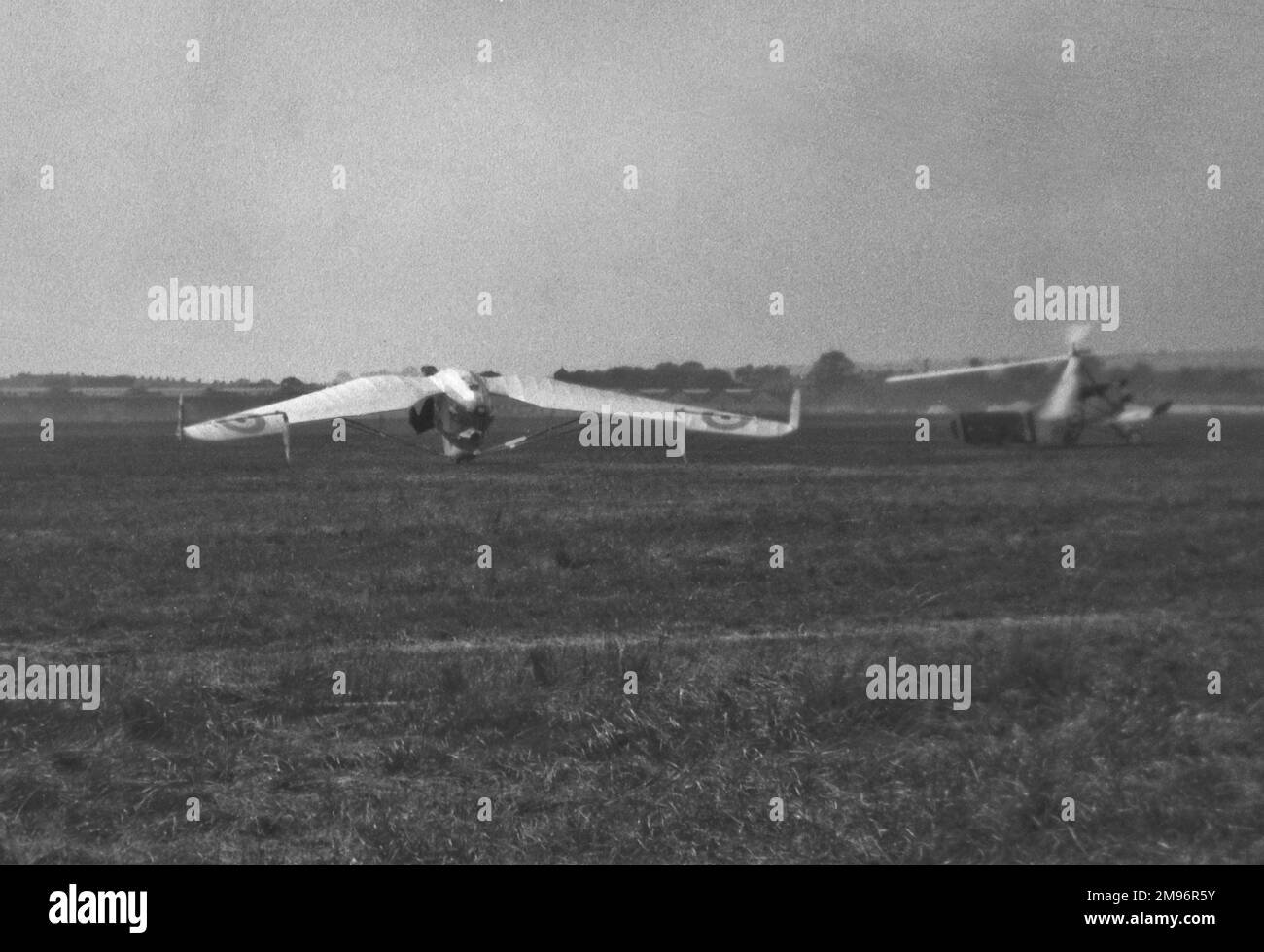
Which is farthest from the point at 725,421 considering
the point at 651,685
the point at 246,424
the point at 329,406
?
the point at 651,685

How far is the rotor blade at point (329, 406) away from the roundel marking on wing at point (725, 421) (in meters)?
8.01

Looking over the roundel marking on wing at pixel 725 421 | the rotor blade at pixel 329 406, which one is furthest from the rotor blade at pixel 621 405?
the rotor blade at pixel 329 406

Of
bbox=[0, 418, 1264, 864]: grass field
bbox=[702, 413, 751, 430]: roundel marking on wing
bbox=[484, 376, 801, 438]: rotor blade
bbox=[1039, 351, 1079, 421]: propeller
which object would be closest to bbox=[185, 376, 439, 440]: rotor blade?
bbox=[484, 376, 801, 438]: rotor blade

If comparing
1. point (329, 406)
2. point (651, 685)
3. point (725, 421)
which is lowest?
point (651, 685)

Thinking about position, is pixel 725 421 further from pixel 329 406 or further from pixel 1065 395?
pixel 329 406

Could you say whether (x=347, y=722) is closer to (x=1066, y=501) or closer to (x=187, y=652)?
(x=187, y=652)

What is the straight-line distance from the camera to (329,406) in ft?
98.4

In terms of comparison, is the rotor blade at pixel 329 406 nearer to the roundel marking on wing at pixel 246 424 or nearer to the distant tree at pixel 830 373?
the roundel marking on wing at pixel 246 424

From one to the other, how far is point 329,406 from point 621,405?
24.9ft

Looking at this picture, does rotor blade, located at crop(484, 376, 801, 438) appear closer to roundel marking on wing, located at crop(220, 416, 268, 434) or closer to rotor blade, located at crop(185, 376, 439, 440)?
rotor blade, located at crop(185, 376, 439, 440)

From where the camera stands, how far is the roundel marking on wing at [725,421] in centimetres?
2733

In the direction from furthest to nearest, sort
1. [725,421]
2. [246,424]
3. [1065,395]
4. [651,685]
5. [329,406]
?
[329,406] < [246,424] < [725,421] < [1065,395] < [651,685]

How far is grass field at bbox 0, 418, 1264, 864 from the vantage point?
21.2 feet

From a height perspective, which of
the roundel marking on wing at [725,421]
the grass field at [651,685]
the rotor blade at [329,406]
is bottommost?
the grass field at [651,685]
